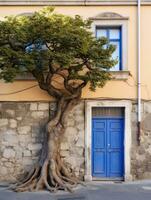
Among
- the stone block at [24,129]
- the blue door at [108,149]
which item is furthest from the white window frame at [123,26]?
the stone block at [24,129]

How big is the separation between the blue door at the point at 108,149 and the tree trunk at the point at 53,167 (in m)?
0.98

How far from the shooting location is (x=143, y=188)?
12078 mm

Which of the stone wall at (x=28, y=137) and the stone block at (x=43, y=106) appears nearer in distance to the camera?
the stone wall at (x=28, y=137)

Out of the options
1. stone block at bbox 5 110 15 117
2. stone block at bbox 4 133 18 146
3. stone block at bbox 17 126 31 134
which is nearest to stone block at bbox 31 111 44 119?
stone block at bbox 17 126 31 134

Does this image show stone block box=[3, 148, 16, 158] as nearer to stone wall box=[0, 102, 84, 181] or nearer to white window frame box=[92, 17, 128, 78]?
stone wall box=[0, 102, 84, 181]

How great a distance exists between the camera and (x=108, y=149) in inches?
528

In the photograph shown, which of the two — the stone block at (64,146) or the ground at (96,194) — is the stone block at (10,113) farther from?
the ground at (96,194)

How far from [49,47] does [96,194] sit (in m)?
4.28

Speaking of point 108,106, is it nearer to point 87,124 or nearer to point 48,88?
point 87,124

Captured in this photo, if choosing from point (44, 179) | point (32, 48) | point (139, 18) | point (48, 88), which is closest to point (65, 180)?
point (44, 179)

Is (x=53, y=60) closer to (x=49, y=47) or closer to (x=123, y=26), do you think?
(x=49, y=47)

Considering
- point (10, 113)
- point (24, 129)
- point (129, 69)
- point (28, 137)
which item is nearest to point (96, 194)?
point (28, 137)

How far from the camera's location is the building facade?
1317 centimetres

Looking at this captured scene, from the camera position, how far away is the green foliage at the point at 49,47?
36.6 ft
